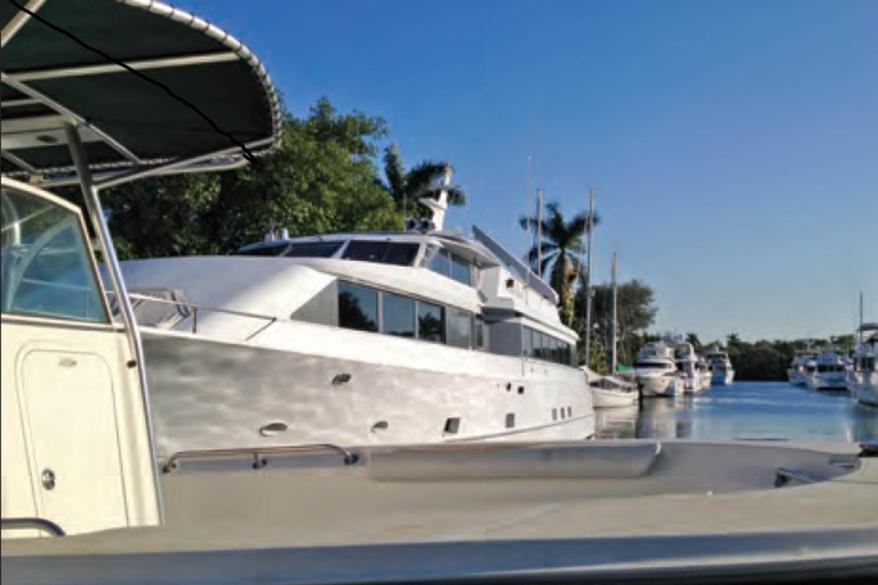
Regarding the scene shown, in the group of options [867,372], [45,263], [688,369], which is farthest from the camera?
[688,369]

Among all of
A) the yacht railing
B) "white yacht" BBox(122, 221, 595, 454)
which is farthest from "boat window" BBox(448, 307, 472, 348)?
the yacht railing

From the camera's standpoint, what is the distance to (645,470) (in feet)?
15.2

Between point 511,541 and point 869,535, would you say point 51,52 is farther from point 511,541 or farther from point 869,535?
point 869,535

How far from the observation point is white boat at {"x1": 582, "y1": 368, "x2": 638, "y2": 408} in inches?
1499

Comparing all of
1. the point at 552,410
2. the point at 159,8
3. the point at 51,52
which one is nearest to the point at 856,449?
the point at 159,8

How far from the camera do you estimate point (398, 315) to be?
1101 cm

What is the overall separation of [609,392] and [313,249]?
29.2 meters

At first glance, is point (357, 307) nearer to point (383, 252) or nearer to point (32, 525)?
point (383, 252)

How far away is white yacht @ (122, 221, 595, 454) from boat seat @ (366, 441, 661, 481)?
366 cm

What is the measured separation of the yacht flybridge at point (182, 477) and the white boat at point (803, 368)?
77390 millimetres

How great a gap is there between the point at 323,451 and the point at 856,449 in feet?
9.23

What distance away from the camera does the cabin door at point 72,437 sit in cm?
247

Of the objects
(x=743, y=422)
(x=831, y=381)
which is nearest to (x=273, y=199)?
(x=743, y=422)

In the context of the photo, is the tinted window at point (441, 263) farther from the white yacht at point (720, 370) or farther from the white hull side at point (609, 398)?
the white yacht at point (720, 370)
